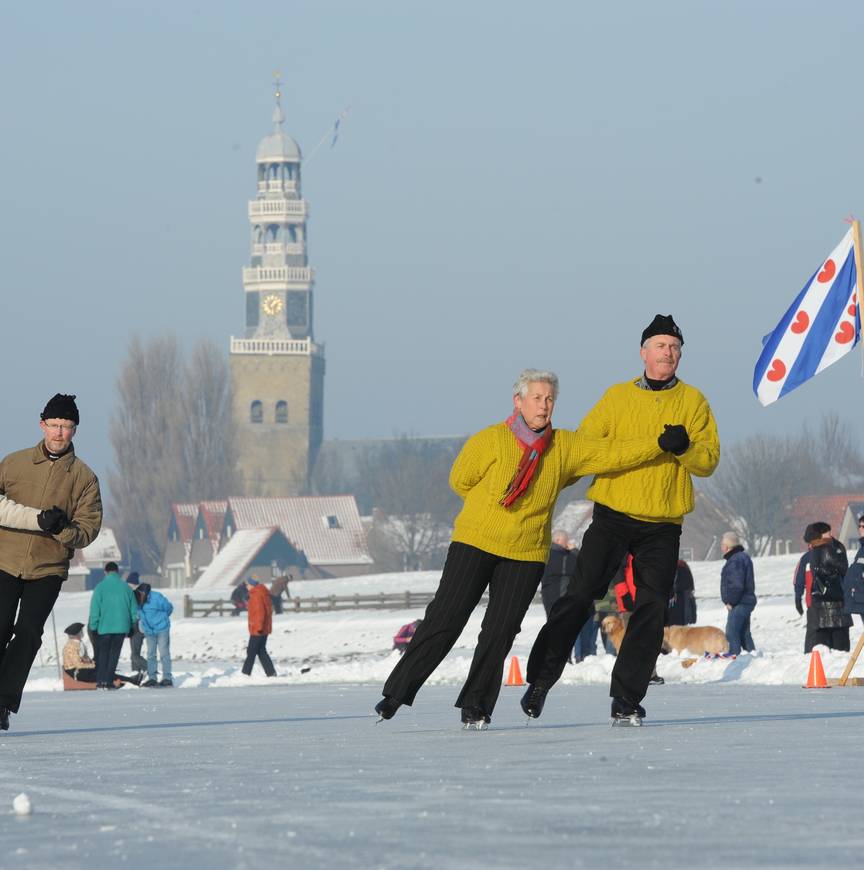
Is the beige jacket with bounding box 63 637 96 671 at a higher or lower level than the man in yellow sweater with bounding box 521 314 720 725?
lower

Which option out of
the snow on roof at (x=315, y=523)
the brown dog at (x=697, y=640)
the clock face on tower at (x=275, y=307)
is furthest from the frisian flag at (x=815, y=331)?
the clock face on tower at (x=275, y=307)

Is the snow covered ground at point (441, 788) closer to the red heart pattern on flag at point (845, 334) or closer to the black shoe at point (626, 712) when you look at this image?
the black shoe at point (626, 712)

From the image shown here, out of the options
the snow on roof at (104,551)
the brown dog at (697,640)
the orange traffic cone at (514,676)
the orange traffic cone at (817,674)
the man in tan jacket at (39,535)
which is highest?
the man in tan jacket at (39,535)

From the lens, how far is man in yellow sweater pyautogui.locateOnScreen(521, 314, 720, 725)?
29.1 ft

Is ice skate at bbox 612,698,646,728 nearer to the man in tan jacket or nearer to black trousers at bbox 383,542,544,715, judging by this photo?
black trousers at bbox 383,542,544,715

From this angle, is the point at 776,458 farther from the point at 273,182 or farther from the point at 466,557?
the point at 466,557

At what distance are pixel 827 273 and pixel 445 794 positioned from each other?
952cm

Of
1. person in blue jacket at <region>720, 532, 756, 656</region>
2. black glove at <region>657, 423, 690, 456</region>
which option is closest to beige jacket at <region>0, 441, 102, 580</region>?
black glove at <region>657, 423, 690, 456</region>

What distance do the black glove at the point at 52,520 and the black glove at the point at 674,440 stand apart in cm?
275

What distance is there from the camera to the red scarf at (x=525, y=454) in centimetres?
883

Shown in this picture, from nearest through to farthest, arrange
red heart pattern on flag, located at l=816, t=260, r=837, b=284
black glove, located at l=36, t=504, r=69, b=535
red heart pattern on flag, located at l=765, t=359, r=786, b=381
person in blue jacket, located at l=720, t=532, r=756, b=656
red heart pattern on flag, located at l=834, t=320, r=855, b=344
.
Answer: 1. black glove, located at l=36, t=504, r=69, b=535
2. red heart pattern on flag, located at l=834, t=320, r=855, b=344
3. red heart pattern on flag, located at l=816, t=260, r=837, b=284
4. red heart pattern on flag, located at l=765, t=359, r=786, b=381
5. person in blue jacket, located at l=720, t=532, r=756, b=656

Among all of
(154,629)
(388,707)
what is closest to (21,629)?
(388,707)

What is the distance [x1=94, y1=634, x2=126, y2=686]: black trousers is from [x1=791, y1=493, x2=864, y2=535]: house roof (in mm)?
77500

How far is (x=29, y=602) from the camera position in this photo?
9.75 metres
